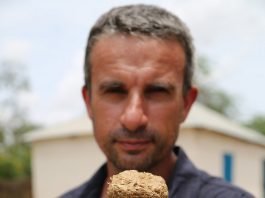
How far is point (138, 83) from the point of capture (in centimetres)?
212

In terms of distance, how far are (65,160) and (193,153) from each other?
4785 mm

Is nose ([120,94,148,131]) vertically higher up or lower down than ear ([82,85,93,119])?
higher up

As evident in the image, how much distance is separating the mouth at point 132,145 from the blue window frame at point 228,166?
14298mm

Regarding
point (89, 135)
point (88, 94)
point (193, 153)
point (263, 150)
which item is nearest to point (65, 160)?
point (89, 135)

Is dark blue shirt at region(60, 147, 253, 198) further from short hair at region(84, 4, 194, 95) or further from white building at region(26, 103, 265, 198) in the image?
white building at region(26, 103, 265, 198)

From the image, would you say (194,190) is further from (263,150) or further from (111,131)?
A: (263,150)

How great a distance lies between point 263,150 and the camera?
63.3ft

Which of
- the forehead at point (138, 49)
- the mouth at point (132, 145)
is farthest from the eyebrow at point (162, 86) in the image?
the mouth at point (132, 145)

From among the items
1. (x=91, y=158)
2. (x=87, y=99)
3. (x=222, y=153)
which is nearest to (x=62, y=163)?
(x=91, y=158)

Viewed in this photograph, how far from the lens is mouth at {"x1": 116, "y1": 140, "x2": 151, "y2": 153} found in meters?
2.17

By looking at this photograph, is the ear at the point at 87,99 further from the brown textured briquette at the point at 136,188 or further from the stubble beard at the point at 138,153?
the brown textured briquette at the point at 136,188

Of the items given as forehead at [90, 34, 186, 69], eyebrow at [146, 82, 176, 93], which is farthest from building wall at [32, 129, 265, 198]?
eyebrow at [146, 82, 176, 93]

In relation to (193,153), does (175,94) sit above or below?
above

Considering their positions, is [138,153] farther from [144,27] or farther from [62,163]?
[62,163]
